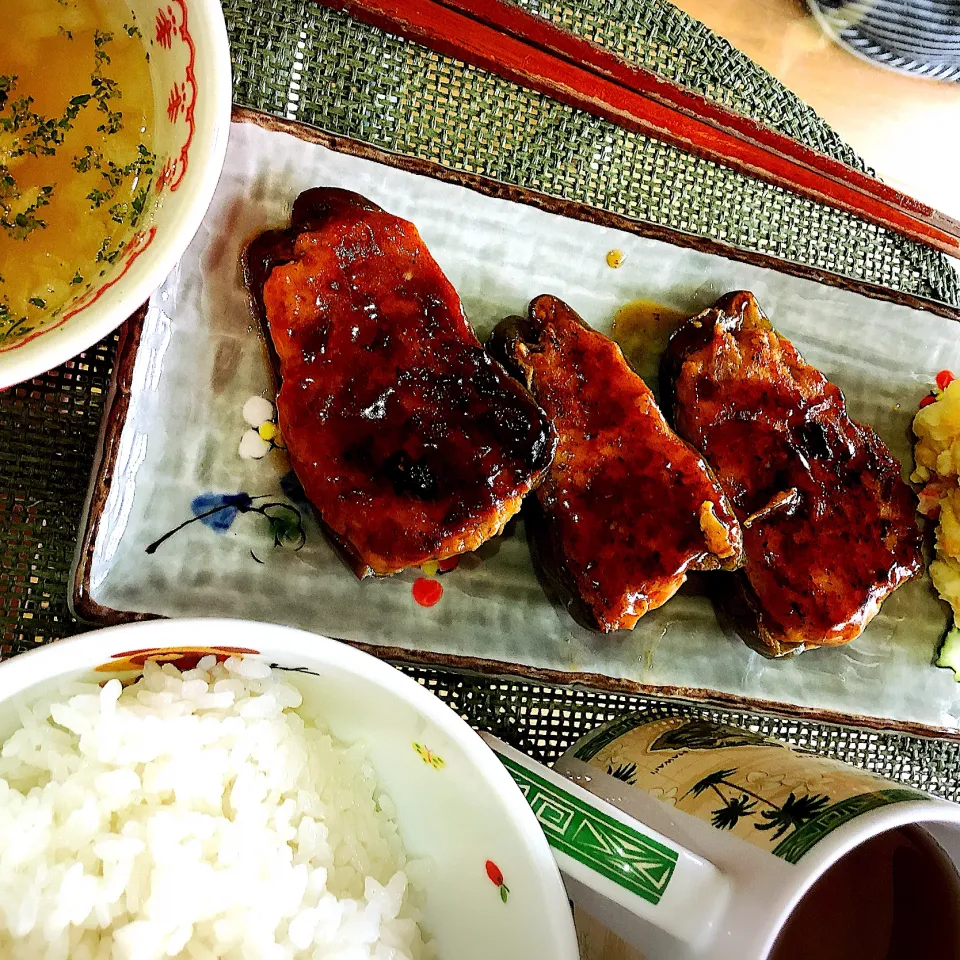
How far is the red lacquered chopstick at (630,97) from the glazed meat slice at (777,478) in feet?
1.22

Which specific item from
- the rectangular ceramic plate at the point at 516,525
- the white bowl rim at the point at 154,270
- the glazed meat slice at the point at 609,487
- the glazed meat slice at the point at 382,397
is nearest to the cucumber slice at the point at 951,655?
the rectangular ceramic plate at the point at 516,525

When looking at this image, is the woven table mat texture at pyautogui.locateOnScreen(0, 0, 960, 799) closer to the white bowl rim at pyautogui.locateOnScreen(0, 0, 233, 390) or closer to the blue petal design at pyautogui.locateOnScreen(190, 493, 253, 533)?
the blue petal design at pyautogui.locateOnScreen(190, 493, 253, 533)

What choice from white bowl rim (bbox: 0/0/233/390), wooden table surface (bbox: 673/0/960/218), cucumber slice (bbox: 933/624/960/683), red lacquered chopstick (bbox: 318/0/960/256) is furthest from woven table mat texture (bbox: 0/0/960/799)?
white bowl rim (bbox: 0/0/233/390)

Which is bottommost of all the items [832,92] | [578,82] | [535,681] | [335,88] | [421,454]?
[535,681]

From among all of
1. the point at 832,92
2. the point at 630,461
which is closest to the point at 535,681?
the point at 630,461

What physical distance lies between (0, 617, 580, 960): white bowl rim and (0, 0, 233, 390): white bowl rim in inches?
12.5

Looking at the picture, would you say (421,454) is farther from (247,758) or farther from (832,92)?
(832,92)

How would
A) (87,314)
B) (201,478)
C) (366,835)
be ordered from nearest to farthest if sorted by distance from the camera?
(87,314)
(366,835)
(201,478)

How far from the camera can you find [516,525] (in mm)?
1697

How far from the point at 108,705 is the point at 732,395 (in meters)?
1.23

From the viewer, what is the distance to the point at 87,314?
3.40 ft

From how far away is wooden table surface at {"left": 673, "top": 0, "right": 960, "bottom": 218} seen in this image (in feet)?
7.36

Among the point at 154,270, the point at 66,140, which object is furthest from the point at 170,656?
the point at 66,140

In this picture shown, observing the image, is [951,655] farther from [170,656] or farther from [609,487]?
[170,656]
